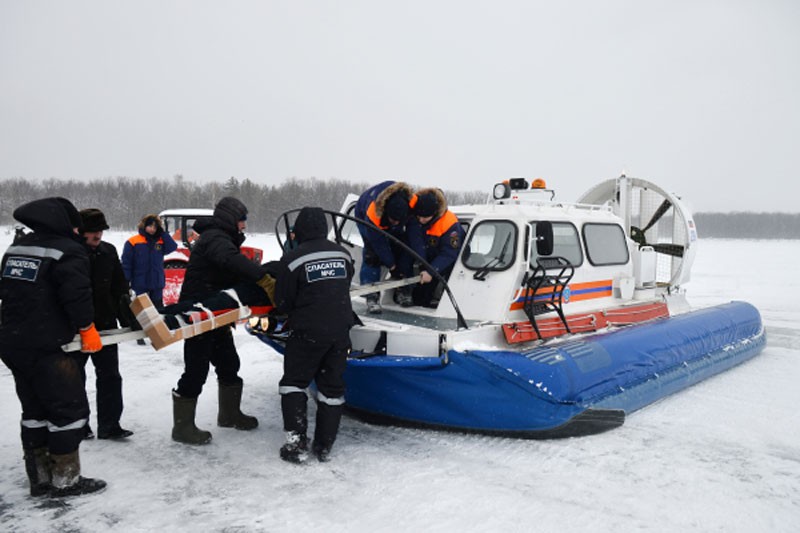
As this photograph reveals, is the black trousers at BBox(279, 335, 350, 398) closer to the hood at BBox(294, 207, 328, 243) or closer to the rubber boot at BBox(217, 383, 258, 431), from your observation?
the hood at BBox(294, 207, 328, 243)

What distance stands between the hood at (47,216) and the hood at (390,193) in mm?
2341

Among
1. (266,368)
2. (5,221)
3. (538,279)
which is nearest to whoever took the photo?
(538,279)

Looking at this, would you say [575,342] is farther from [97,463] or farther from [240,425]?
[97,463]

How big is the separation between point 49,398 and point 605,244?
5163 mm

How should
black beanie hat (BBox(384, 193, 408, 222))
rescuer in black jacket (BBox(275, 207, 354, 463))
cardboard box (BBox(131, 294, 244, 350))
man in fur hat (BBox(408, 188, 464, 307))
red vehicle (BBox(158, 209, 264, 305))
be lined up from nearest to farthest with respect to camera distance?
1. cardboard box (BBox(131, 294, 244, 350))
2. rescuer in black jacket (BBox(275, 207, 354, 463))
3. black beanie hat (BBox(384, 193, 408, 222))
4. man in fur hat (BBox(408, 188, 464, 307))
5. red vehicle (BBox(158, 209, 264, 305))

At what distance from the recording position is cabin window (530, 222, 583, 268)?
580cm

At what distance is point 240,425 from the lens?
4727 millimetres

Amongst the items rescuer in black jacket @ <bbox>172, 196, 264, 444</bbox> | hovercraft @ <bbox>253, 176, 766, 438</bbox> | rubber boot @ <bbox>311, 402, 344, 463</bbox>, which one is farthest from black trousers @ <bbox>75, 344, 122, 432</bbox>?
rubber boot @ <bbox>311, 402, 344, 463</bbox>

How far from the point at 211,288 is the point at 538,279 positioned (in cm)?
263

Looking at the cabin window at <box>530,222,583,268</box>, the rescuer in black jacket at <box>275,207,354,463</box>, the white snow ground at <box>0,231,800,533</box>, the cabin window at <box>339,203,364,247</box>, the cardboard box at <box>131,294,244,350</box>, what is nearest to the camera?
the white snow ground at <box>0,231,800,533</box>

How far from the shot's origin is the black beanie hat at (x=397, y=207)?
16.5ft

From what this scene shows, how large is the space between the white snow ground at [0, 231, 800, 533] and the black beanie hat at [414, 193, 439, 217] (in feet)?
5.84

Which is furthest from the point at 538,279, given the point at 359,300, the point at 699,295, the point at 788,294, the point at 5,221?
the point at 5,221

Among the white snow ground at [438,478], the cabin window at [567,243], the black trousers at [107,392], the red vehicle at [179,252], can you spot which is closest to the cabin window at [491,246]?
the cabin window at [567,243]
